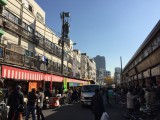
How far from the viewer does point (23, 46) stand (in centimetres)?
2728

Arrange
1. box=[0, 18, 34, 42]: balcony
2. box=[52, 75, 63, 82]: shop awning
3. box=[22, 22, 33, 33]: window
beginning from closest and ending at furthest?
1. box=[0, 18, 34, 42]: balcony
2. box=[52, 75, 63, 82]: shop awning
3. box=[22, 22, 33, 33]: window

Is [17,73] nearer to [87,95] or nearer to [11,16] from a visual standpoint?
[87,95]

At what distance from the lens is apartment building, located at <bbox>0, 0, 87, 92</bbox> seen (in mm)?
18844

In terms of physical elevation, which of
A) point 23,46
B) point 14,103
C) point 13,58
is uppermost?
point 23,46

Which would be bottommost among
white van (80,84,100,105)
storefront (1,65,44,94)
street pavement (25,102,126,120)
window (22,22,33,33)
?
street pavement (25,102,126,120)

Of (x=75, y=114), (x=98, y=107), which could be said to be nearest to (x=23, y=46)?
(x=75, y=114)

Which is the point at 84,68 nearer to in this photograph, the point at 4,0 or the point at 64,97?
the point at 64,97

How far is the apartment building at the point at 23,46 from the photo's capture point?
61.8ft

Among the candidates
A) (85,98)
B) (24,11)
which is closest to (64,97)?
(85,98)

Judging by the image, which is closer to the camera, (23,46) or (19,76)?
(19,76)

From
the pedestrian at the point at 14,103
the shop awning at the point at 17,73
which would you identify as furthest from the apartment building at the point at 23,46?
the pedestrian at the point at 14,103

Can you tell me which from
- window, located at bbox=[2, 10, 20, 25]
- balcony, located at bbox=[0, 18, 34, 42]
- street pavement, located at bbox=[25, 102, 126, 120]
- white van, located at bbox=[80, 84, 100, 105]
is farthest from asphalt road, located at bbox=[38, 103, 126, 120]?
window, located at bbox=[2, 10, 20, 25]

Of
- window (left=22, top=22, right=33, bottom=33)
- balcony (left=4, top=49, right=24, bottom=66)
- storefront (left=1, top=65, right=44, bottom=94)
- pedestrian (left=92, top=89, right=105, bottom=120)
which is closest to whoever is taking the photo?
pedestrian (left=92, top=89, right=105, bottom=120)

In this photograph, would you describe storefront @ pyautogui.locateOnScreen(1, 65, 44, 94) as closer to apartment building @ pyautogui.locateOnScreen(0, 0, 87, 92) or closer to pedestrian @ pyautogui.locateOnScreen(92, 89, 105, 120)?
apartment building @ pyautogui.locateOnScreen(0, 0, 87, 92)
